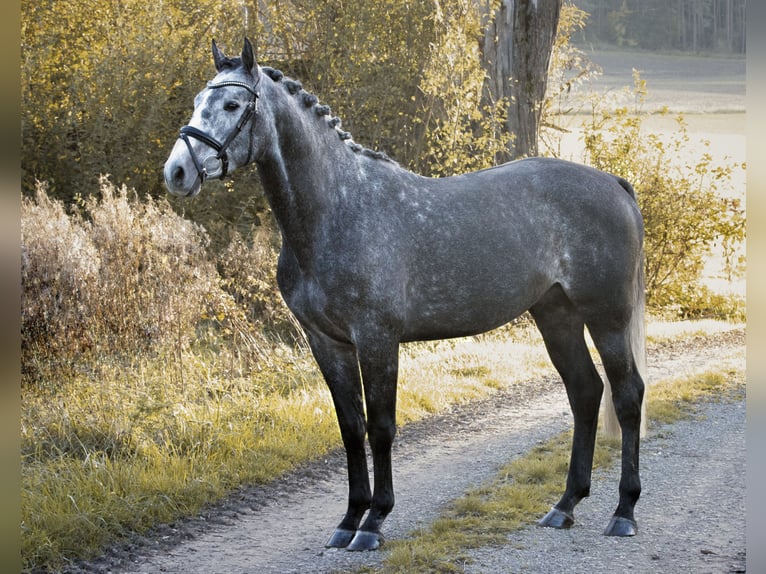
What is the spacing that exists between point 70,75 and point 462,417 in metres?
5.86

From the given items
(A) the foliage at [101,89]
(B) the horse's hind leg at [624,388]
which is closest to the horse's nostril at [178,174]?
(B) the horse's hind leg at [624,388]

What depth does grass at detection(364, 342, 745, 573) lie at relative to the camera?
3949 millimetres

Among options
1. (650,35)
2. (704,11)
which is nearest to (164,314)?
(704,11)

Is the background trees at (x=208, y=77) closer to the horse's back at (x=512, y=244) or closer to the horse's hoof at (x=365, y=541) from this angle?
the horse's back at (x=512, y=244)

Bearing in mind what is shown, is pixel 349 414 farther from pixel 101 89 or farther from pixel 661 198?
pixel 661 198

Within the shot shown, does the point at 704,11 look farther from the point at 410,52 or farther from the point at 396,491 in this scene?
the point at 396,491

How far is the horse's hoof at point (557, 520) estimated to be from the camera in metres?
4.49

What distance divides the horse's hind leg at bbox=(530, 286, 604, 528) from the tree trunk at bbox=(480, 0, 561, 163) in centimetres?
631

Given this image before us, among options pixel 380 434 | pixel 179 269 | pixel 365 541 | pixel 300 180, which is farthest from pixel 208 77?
pixel 365 541

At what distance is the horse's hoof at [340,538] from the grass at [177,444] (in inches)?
13.0

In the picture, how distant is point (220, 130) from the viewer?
368 cm

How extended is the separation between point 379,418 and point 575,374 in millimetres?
1297

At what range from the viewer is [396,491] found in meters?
5.12

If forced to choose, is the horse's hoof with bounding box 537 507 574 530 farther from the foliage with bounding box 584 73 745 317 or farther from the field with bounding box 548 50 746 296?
the field with bounding box 548 50 746 296
